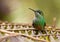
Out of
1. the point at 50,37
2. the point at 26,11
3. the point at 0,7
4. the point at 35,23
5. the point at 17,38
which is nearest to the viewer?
the point at 17,38

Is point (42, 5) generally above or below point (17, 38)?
above

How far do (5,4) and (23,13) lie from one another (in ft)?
0.94

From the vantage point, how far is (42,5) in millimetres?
2848

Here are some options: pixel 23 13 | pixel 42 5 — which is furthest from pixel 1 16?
pixel 42 5

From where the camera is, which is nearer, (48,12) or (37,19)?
(37,19)

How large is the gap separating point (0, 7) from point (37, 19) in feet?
5.87

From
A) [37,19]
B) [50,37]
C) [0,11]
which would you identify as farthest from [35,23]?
[0,11]

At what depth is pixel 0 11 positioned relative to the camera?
274 cm

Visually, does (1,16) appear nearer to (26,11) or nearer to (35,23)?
(26,11)

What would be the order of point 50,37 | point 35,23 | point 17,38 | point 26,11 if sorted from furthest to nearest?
1. point 26,11
2. point 35,23
3. point 50,37
4. point 17,38

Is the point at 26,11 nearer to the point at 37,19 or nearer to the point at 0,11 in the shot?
the point at 0,11

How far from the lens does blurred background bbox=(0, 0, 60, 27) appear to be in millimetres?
2773

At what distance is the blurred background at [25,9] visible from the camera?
2773 millimetres

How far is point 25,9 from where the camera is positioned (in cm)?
290
